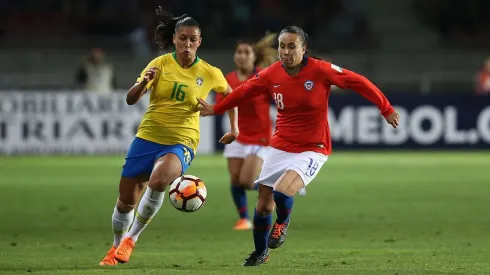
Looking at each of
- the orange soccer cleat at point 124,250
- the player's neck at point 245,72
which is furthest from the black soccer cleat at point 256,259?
the player's neck at point 245,72

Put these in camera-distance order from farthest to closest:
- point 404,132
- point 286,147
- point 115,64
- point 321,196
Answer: point 115,64
point 404,132
point 321,196
point 286,147

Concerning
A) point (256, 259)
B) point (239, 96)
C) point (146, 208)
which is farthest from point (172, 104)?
point (256, 259)

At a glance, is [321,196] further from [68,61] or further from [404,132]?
[68,61]

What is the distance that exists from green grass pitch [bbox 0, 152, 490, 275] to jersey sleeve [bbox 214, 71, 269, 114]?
4.42 feet

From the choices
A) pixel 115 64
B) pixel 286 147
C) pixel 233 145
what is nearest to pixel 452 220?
pixel 233 145

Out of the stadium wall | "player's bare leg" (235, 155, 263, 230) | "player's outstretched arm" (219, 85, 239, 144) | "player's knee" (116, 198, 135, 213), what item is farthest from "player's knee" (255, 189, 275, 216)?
the stadium wall

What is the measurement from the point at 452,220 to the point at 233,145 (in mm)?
2858

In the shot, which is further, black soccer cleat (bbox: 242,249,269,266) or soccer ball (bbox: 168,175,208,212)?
soccer ball (bbox: 168,175,208,212)

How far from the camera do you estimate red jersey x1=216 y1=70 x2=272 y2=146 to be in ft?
40.7

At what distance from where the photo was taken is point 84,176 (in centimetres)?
1900

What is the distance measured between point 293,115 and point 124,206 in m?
1.69

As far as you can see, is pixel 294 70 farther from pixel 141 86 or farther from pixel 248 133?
pixel 248 133

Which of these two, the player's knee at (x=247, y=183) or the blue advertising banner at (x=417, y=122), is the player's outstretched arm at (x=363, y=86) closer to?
the player's knee at (x=247, y=183)

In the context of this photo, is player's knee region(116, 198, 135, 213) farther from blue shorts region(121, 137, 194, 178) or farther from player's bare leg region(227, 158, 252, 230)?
player's bare leg region(227, 158, 252, 230)
